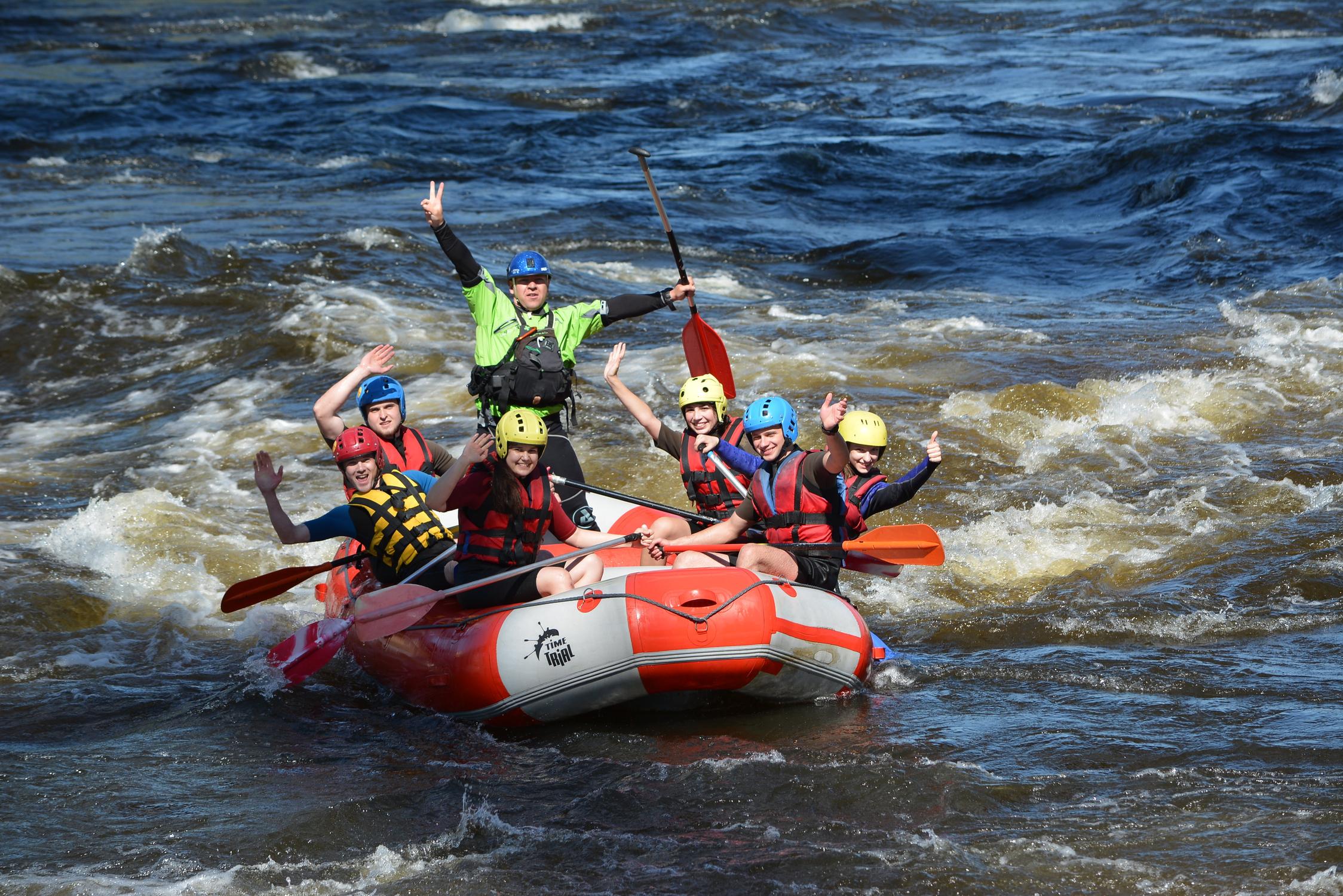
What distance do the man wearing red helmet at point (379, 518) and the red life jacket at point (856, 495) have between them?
5.78ft

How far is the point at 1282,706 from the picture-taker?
18.7 ft

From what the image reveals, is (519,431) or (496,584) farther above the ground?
(519,431)

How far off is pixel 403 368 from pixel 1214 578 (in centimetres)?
723

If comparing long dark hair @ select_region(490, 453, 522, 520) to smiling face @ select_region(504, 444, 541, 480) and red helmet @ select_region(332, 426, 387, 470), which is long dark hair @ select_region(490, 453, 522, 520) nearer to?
smiling face @ select_region(504, 444, 541, 480)

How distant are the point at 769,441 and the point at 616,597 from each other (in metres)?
1.09

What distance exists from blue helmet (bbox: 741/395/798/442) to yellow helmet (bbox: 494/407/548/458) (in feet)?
3.35

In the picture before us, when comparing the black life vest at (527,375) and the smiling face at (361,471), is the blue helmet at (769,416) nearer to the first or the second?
the black life vest at (527,375)

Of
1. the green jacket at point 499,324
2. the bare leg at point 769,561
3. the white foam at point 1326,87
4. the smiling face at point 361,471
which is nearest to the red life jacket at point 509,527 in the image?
the smiling face at point 361,471

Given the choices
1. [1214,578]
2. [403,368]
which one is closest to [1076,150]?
[403,368]

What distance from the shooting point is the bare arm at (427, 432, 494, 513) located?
5.66m

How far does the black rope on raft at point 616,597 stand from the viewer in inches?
217

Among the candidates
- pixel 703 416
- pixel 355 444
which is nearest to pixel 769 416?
pixel 703 416

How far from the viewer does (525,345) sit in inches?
272

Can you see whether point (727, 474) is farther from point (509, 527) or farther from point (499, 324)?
point (499, 324)
